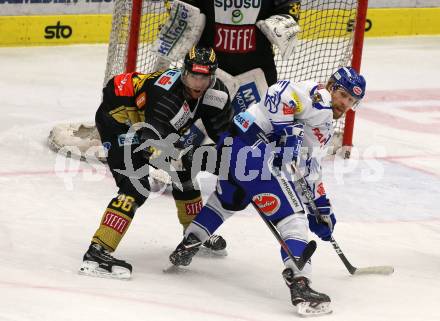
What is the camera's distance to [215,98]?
448cm

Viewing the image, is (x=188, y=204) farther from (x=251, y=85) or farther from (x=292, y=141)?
(x=251, y=85)

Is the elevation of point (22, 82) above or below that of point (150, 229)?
below

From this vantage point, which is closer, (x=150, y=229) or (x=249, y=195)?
(x=249, y=195)

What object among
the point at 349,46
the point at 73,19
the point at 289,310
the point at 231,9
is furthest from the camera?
the point at 73,19

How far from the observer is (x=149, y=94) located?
14.6 ft

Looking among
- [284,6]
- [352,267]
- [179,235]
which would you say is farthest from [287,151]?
[284,6]

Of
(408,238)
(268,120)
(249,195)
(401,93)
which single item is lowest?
(401,93)

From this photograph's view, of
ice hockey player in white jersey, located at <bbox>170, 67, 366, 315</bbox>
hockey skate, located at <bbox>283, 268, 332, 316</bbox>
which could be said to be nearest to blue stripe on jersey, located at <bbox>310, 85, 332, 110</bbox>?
ice hockey player in white jersey, located at <bbox>170, 67, 366, 315</bbox>

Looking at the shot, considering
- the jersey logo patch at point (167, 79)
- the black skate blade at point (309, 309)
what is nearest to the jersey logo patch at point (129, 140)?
the jersey logo patch at point (167, 79)

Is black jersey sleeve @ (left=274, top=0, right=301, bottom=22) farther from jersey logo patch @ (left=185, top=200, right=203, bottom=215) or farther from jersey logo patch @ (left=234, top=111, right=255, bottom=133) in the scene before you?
jersey logo patch @ (left=234, top=111, right=255, bottom=133)

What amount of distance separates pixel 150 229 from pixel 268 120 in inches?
47.5

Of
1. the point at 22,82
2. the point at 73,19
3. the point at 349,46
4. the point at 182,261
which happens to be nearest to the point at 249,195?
the point at 182,261

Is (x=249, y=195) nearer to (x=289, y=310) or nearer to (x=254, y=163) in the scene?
(x=254, y=163)

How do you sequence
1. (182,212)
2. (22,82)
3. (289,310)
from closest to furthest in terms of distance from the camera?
(289,310), (182,212), (22,82)
